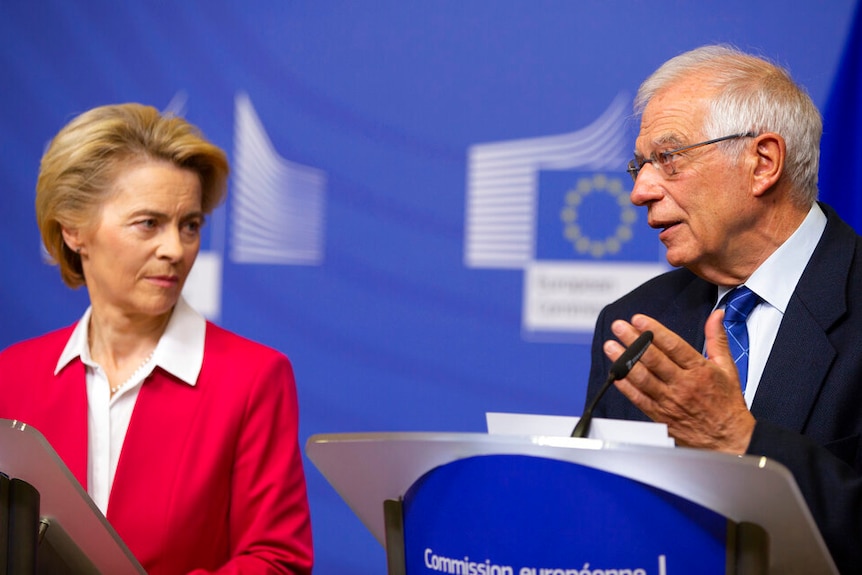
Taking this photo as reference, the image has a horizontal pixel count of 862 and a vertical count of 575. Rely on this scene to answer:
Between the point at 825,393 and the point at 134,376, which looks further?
the point at 134,376

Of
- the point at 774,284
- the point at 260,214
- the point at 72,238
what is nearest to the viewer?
the point at 774,284

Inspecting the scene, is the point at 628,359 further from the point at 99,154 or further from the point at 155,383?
the point at 99,154

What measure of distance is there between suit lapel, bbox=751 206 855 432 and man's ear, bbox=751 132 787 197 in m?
0.18

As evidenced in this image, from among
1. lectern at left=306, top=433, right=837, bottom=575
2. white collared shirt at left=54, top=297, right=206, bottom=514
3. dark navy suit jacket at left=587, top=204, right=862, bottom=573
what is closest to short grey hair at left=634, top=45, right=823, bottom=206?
dark navy suit jacket at left=587, top=204, right=862, bottom=573

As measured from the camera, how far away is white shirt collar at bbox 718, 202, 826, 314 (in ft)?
6.71

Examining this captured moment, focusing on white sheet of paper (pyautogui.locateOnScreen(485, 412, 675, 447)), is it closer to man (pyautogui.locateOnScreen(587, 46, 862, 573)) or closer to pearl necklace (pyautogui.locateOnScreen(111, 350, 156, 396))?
man (pyautogui.locateOnScreen(587, 46, 862, 573))

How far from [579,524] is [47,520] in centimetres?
91

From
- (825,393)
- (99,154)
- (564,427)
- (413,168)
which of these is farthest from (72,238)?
(825,393)

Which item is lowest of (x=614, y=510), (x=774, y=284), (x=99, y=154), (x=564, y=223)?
(x=614, y=510)

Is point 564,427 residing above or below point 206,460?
above

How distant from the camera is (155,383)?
2.38 meters

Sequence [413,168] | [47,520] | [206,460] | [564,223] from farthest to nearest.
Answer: [413,168] < [564,223] < [206,460] < [47,520]

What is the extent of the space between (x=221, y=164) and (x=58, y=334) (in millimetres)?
602

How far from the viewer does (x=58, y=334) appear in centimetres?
256
